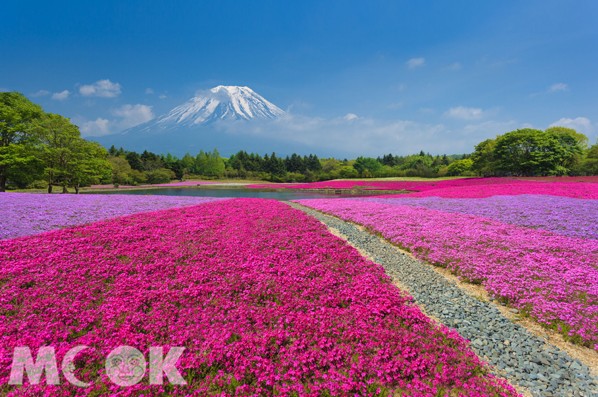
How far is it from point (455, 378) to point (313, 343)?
2.66 metres

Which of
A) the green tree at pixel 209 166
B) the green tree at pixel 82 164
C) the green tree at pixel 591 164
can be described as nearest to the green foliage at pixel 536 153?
the green tree at pixel 591 164

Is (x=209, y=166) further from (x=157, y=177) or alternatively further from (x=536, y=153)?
(x=536, y=153)

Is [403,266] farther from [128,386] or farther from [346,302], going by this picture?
[128,386]

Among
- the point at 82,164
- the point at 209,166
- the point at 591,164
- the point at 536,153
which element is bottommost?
the point at 591,164

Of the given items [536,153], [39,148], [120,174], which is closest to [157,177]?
[120,174]

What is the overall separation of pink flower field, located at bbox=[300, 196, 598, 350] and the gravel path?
3.04 feet

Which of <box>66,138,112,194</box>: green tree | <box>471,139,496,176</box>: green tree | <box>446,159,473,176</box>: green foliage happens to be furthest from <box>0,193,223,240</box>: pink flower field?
<box>446,159,473,176</box>: green foliage

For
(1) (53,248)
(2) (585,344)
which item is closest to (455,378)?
(2) (585,344)

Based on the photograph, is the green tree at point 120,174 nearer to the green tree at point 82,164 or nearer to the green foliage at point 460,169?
the green tree at point 82,164

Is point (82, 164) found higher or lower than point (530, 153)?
lower

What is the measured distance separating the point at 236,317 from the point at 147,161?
11983 cm

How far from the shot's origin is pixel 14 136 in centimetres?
3572

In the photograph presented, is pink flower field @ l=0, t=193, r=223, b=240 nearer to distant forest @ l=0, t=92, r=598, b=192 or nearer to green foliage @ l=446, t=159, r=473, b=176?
distant forest @ l=0, t=92, r=598, b=192

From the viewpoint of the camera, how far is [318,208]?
1031 inches
